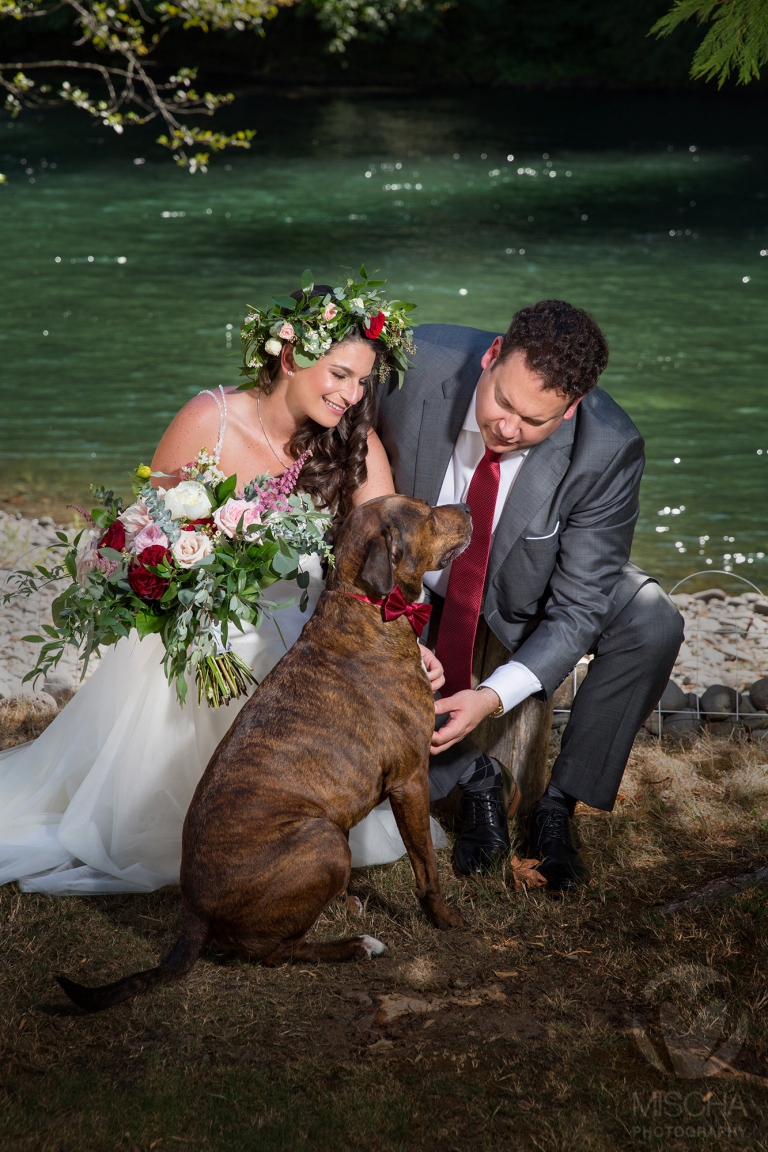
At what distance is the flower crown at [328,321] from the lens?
444 cm

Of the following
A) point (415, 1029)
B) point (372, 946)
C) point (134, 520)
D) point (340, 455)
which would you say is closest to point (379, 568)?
point (134, 520)

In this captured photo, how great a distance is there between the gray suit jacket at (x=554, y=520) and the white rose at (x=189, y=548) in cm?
120

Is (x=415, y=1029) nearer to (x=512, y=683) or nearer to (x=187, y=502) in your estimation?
(x=512, y=683)

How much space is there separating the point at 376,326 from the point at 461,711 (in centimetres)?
159

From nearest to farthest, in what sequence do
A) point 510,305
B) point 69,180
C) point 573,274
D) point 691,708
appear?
point 691,708
point 510,305
point 573,274
point 69,180

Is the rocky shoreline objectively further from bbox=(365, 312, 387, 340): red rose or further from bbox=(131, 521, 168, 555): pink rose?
bbox=(365, 312, 387, 340): red rose

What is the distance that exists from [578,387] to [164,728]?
2132mm

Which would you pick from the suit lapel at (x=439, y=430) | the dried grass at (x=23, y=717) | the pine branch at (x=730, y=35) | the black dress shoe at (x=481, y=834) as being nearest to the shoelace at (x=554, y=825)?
the black dress shoe at (x=481, y=834)

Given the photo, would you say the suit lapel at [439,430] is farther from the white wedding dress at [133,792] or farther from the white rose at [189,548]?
the white rose at [189,548]

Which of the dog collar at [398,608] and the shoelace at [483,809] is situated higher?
the dog collar at [398,608]

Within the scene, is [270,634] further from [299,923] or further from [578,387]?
[578,387]

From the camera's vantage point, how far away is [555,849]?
15.0ft

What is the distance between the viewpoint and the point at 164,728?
4.41 m

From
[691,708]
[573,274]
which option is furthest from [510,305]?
[691,708]
